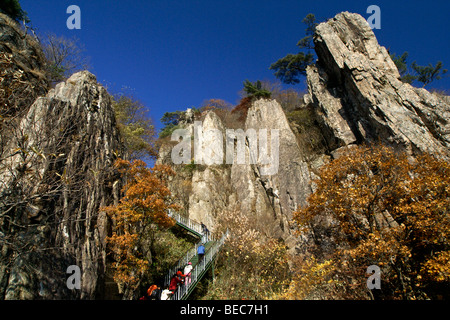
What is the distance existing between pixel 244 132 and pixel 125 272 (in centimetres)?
2077

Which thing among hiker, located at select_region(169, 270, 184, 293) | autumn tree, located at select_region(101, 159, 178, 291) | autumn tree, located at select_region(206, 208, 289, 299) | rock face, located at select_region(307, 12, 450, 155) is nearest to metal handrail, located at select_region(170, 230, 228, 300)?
hiker, located at select_region(169, 270, 184, 293)

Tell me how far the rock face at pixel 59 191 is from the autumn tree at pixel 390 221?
1047 cm

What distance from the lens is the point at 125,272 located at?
10695 millimetres

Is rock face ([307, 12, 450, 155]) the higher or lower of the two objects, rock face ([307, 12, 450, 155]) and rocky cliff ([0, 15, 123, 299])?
the higher

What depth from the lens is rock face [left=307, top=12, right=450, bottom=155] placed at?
1459 cm

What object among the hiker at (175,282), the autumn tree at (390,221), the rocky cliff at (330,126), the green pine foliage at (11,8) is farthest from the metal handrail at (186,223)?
the green pine foliage at (11,8)

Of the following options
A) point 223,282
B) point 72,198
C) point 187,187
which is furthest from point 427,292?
point 187,187

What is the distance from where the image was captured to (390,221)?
12219mm

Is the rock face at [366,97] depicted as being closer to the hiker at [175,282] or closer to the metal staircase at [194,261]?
the metal staircase at [194,261]

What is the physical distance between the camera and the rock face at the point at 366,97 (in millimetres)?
14586

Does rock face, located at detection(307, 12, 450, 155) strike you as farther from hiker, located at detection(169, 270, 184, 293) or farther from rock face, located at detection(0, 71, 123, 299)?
rock face, located at detection(0, 71, 123, 299)

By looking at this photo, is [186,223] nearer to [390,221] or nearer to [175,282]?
[175,282]

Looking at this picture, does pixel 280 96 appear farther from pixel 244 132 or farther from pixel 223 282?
pixel 223 282

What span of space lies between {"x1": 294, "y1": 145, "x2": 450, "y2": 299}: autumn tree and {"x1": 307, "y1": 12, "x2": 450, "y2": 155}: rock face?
4.29 metres
